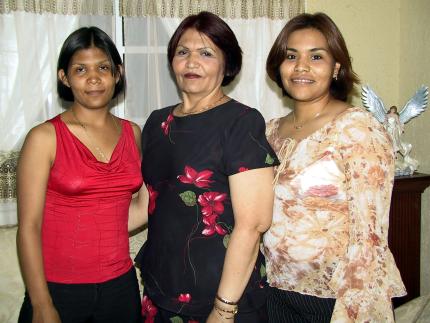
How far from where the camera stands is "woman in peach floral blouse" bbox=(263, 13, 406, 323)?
125 cm

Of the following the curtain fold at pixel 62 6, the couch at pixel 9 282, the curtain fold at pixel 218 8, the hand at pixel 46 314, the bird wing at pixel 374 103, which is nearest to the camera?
the hand at pixel 46 314

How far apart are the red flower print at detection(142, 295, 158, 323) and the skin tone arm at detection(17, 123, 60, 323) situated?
0.26 meters

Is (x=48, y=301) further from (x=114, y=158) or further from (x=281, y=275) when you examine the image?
(x=281, y=275)

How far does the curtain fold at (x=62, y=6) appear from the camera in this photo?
2.37 metres

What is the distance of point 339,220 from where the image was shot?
136 centimetres

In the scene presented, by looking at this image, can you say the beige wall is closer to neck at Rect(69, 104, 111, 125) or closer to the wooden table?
the wooden table

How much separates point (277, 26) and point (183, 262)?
1.87 m

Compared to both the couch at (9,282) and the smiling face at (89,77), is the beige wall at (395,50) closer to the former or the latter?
the smiling face at (89,77)

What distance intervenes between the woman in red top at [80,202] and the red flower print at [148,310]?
3.7 inches

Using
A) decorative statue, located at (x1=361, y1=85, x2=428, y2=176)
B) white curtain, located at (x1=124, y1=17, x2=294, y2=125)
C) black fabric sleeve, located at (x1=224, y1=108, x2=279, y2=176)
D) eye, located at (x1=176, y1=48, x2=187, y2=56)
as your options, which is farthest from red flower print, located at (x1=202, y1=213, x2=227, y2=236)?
decorative statue, located at (x1=361, y1=85, x2=428, y2=176)

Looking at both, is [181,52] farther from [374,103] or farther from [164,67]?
[374,103]

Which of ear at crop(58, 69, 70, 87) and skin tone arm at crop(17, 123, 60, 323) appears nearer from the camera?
skin tone arm at crop(17, 123, 60, 323)

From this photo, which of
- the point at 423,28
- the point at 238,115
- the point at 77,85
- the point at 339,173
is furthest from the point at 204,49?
the point at 423,28

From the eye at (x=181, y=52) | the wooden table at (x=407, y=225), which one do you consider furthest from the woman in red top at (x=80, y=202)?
the wooden table at (x=407, y=225)
